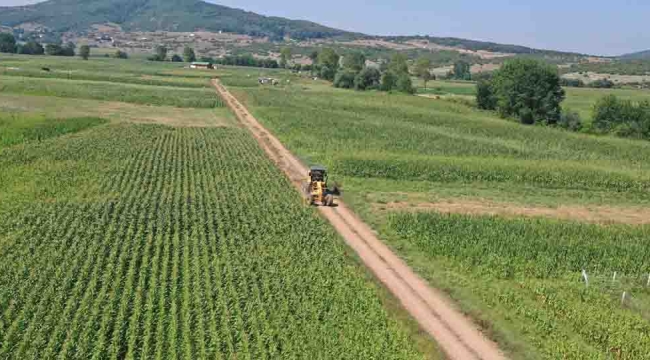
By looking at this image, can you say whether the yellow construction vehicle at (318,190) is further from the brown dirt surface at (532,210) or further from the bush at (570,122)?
the bush at (570,122)

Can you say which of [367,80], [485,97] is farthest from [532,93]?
[367,80]

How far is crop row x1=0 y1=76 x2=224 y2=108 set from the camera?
92.2 meters

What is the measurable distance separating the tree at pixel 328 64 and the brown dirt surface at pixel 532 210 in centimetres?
12781

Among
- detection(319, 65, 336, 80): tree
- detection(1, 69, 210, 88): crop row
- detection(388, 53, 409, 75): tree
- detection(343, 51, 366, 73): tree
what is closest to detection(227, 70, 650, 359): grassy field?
detection(1, 69, 210, 88): crop row

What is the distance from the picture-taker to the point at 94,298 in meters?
21.4

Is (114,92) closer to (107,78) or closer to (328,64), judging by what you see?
(107,78)

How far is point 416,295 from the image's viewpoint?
2375 cm

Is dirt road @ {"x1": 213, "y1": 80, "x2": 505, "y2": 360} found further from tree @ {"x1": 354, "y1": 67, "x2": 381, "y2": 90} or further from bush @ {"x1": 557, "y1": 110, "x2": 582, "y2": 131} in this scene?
tree @ {"x1": 354, "y1": 67, "x2": 381, "y2": 90}

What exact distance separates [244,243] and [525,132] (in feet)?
178

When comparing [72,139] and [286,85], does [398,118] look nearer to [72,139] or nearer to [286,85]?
[72,139]

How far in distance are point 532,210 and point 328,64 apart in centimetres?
13472

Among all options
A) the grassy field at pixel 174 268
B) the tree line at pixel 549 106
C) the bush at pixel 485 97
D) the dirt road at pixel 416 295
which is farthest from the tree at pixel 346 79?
the dirt road at pixel 416 295

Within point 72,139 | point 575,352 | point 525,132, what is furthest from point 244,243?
point 525,132

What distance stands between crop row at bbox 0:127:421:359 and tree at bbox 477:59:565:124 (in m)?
63.4
